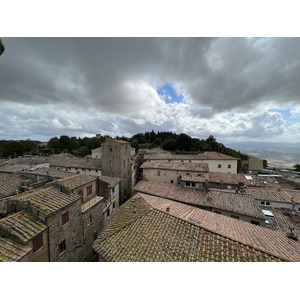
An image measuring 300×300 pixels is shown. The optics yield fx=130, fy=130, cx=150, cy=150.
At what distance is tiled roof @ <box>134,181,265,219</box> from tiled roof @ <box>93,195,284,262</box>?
7.40 m

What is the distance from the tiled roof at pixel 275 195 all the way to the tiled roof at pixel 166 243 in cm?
1316

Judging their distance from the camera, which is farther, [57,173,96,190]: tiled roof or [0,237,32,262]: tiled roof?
[57,173,96,190]: tiled roof

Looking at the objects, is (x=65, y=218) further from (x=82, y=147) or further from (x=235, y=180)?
(x=82, y=147)

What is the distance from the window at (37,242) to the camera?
7.07m

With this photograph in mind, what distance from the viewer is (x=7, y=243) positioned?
6.17 m

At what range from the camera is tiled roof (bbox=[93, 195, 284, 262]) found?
5465mm

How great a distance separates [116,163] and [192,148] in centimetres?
4423

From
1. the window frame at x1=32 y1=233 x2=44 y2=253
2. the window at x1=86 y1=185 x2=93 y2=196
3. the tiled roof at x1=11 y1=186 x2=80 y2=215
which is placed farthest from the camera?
the window at x1=86 y1=185 x2=93 y2=196

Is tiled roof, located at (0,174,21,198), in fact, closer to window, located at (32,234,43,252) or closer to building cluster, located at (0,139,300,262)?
building cluster, located at (0,139,300,262)

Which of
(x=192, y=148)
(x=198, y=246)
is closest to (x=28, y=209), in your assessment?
(x=198, y=246)

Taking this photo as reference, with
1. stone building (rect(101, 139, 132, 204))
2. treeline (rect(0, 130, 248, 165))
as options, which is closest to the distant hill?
treeline (rect(0, 130, 248, 165))

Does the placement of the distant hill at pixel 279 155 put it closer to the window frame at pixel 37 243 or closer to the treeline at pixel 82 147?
the treeline at pixel 82 147

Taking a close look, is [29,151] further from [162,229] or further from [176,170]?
[162,229]

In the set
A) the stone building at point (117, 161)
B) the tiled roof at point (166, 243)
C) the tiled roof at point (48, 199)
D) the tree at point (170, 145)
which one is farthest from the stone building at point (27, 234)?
the tree at point (170, 145)
